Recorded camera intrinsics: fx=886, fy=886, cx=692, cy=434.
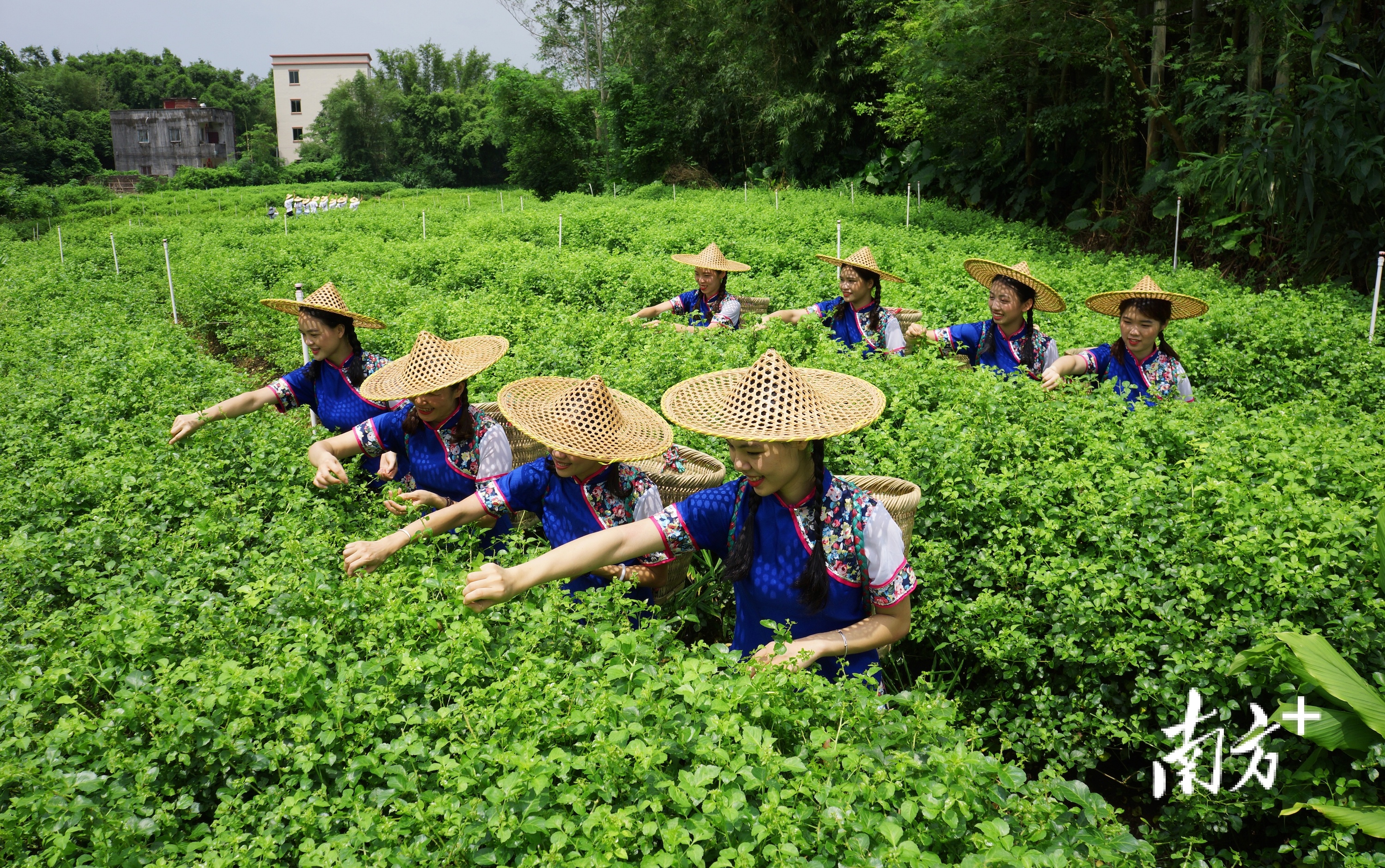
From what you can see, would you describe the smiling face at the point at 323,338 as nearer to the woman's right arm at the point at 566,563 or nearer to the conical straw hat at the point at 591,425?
the conical straw hat at the point at 591,425

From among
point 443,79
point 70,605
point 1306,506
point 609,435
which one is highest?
point 443,79

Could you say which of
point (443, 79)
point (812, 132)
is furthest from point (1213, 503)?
point (443, 79)

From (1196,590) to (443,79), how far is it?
8359cm

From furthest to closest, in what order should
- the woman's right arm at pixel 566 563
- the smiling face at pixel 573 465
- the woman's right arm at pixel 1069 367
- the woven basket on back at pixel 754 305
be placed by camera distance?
the woven basket on back at pixel 754 305 → the woman's right arm at pixel 1069 367 → the smiling face at pixel 573 465 → the woman's right arm at pixel 566 563

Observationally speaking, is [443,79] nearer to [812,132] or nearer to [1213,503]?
[812,132]

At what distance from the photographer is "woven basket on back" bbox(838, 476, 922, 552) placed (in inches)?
140

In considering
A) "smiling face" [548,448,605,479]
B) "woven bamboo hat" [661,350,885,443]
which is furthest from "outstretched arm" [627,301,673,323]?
"woven bamboo hat" [661,350,885,443]

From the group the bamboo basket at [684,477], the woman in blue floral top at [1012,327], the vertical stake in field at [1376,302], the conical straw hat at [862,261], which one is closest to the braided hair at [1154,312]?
the woman in blue floral top at [1012,327]

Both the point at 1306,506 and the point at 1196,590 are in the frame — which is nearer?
the point at 1196,590

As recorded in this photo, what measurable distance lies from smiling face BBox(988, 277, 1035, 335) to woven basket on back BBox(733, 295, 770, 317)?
10.9 ft

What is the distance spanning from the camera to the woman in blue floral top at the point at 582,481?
3.50 metres

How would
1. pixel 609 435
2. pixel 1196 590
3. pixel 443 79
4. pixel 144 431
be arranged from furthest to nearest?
1. pixel 443 79
2. pixel 144 431
3. pixel 609 435
4. pixel 1196 590

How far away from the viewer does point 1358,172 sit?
1054 centimetres

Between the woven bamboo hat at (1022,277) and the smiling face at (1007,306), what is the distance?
6 cm
